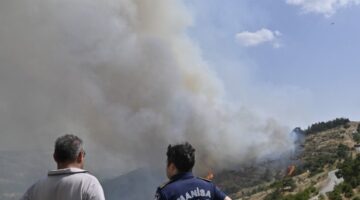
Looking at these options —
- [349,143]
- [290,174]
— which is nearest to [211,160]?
[290,174]

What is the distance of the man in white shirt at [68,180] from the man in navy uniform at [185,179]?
710mm

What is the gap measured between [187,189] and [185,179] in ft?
0.38

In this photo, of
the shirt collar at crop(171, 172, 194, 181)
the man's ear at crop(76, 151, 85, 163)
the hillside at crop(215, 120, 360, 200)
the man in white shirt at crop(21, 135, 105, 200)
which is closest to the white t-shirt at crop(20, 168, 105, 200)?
the man in white shirt at crop(21, 135, 105, 200)

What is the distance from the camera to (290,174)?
96000mm

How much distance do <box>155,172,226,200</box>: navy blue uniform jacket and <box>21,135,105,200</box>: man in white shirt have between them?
1.97ft

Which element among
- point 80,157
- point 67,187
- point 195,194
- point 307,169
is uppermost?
point 307,169

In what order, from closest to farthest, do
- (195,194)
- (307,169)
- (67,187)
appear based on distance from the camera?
1. (67,187)
2. (195,194)
3. (307,169)

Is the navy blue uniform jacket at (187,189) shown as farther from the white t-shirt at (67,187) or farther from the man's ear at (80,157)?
the man's ear at (80,157)

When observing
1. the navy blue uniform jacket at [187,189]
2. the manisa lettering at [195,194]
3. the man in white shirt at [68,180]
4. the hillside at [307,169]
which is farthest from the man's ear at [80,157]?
the hillside at [307,169]

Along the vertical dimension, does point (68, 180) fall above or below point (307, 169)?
below

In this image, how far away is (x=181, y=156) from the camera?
490cm

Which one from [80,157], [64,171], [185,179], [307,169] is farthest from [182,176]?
[307,169]

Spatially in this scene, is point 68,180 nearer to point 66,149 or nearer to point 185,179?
point 66,149

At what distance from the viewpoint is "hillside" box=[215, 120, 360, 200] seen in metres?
73.5
